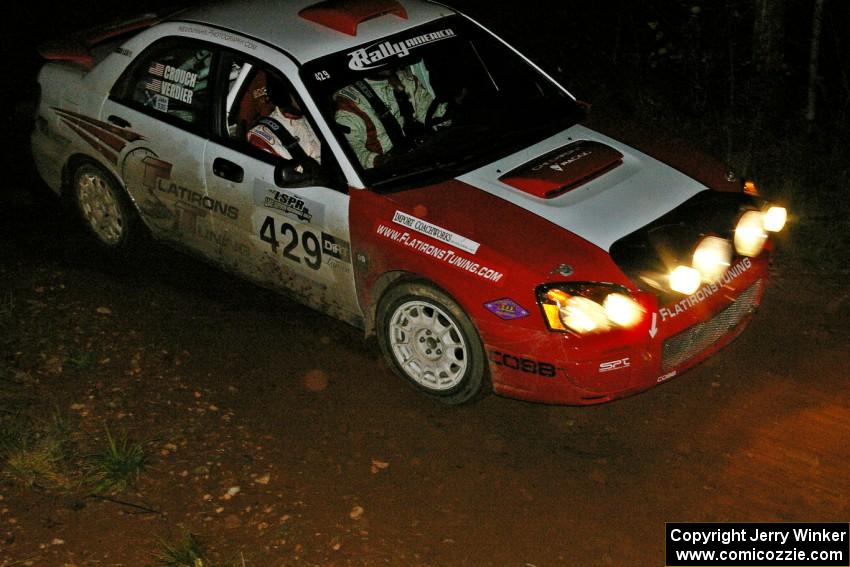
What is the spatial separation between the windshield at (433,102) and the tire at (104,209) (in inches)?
68.5

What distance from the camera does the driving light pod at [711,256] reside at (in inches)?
195

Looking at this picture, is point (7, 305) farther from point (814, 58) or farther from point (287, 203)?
point (814, 58)

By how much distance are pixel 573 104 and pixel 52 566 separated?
3544 mm

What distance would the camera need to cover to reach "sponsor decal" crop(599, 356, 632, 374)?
4.77 m

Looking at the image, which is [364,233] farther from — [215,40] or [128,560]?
[128,560]

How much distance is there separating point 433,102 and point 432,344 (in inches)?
56.6

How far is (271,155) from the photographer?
18.1ft

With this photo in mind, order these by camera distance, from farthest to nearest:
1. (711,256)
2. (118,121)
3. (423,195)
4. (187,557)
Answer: (118,121), (423,195), (711,256), (187,557)

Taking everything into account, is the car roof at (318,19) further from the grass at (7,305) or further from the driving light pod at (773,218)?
the driving light pod at (773,218)

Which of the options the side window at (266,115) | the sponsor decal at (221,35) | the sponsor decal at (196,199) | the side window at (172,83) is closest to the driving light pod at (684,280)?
the side window at (266,115)

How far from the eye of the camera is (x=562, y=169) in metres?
5.28

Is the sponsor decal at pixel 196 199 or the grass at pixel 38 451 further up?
the sponsor decal at pixel 196 199

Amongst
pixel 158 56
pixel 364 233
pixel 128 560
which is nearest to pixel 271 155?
pixel 364 233

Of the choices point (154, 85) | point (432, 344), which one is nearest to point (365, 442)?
point (432, 344)
